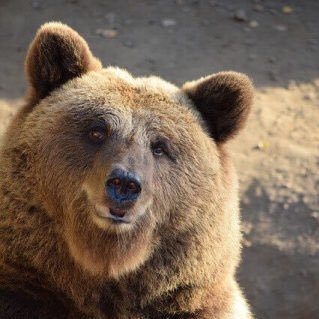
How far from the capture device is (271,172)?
30.1 ft

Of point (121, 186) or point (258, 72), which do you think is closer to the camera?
point (121, 186)

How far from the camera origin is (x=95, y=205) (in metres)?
4.89

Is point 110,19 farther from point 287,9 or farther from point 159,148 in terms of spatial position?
point 159,148

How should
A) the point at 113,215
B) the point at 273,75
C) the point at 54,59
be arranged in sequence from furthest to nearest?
the point at 273,75 → the point at 54,59 → the point at 113,215

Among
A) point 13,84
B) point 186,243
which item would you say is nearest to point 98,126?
point 186,243

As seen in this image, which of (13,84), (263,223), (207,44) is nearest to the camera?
(263,223)

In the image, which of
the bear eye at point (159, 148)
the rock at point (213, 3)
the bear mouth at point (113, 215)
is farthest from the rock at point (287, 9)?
the bear mouth at point (113, 215)

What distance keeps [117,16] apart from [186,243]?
20.5ft

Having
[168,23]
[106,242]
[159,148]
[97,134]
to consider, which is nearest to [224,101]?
[159,148]

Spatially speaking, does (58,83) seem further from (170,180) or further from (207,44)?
(207,44)

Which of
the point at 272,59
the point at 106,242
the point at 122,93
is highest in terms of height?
the point at 122,93

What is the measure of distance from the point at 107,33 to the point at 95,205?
6028 millimetres

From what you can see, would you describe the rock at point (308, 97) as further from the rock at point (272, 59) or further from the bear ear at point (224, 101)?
the bear ear at point (224, 101)

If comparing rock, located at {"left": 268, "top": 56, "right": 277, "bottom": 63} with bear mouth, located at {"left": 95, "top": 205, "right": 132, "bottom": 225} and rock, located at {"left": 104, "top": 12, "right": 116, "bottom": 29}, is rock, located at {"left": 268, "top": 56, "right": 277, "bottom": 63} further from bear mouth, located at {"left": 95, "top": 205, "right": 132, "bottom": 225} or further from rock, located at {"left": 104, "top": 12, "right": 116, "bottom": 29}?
bear mouth, located at {"left": 95, "top": 205, "right": 132, "bottom": 225}
